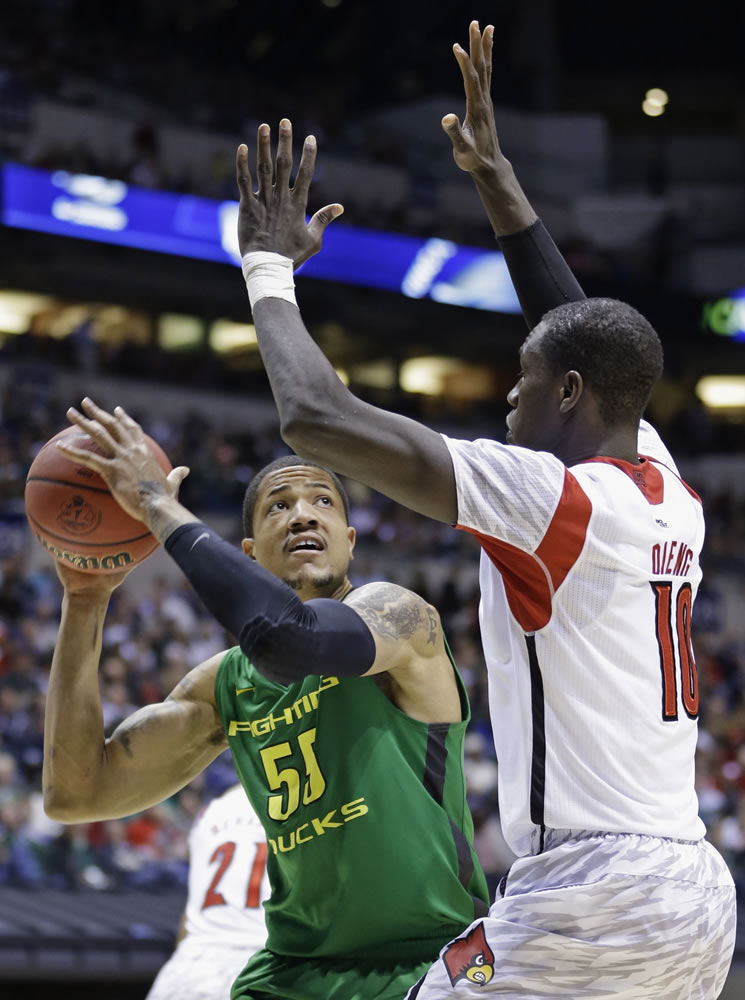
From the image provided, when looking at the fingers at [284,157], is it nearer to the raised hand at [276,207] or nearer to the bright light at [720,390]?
the raised hand at [276,207]

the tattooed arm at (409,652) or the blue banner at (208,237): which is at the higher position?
the blue banner at (208,237)

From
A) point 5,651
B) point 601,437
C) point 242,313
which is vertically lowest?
point 5,651

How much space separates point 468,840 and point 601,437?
1.15m

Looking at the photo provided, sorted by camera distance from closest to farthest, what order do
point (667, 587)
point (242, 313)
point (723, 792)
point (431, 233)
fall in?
point (667, 587) → point (723, 792) → point (431, 233) → point (242, 313)

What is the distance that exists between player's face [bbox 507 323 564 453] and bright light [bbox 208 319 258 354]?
2198cm

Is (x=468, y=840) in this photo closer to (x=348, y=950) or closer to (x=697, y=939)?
(x=348, y=950)

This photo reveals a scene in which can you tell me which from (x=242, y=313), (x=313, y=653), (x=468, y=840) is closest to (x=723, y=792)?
(x=468, y=840)

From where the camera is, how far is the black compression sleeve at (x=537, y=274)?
12.4 ft

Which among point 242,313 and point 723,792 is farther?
point 242,313

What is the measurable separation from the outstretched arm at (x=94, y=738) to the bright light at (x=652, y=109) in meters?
28.1

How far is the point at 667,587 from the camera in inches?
115

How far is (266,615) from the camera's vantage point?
2.71 metres

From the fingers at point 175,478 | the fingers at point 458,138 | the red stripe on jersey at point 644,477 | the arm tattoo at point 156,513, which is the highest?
the fingers at point 458,138

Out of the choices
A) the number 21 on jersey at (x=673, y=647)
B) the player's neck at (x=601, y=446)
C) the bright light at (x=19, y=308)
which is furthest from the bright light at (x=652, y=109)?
the number 21 on jersey at (x=673, y=647)
